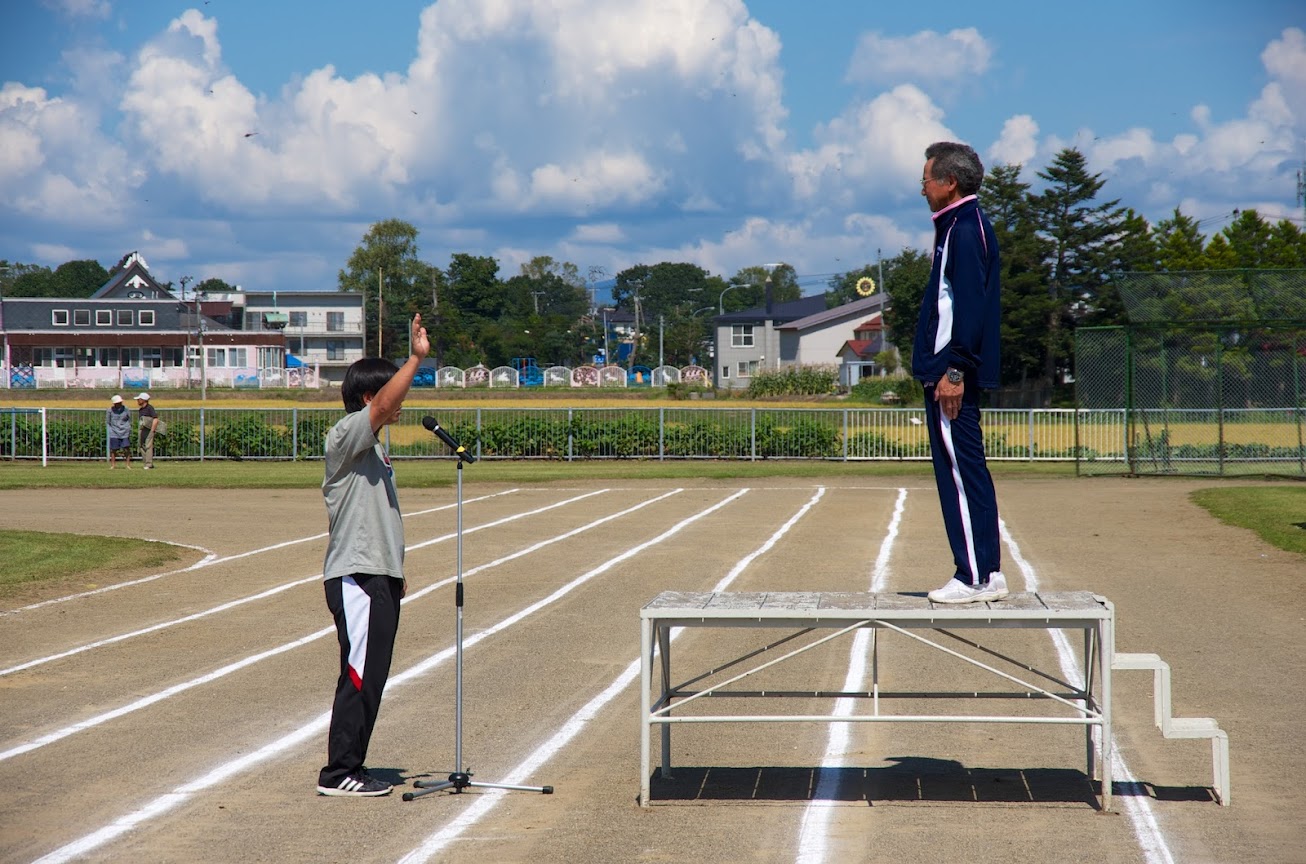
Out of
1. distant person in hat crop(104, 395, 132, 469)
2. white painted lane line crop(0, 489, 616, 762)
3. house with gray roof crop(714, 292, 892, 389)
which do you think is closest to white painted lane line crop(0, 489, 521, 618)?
white painted lane line crop(0, 489, 616, 762)

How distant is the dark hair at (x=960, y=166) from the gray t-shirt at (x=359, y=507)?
2.97 metres

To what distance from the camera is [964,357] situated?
6.44 m

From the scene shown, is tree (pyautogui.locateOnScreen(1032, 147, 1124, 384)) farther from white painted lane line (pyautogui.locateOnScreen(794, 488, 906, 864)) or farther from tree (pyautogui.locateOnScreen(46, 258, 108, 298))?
tree (pyautogui.locateOnScreen(46, 258, 108, 298))

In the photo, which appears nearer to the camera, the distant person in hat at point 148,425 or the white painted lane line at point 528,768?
the white painted lane line at point 528,768

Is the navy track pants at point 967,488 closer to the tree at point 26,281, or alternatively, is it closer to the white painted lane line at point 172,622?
the white painted lane line at point 172,622

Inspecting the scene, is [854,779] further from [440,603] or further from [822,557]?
[822,557]

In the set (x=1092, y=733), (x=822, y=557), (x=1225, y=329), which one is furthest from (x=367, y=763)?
(x=1225, y=329)

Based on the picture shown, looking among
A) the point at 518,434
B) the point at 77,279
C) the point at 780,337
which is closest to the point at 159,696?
the point at 518,434

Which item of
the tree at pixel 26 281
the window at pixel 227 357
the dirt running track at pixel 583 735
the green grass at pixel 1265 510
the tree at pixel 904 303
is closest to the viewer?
the dirt running track at pixel 583 735

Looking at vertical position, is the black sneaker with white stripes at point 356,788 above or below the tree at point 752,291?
below

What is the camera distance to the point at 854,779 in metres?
6.75

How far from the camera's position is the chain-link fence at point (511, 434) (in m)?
39.3

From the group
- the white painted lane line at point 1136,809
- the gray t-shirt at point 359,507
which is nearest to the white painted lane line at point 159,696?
the gray t-shirt at point 359,507

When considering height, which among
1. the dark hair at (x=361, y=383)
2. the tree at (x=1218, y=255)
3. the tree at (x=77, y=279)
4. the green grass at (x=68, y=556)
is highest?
the tree at (x=77, y=279)
